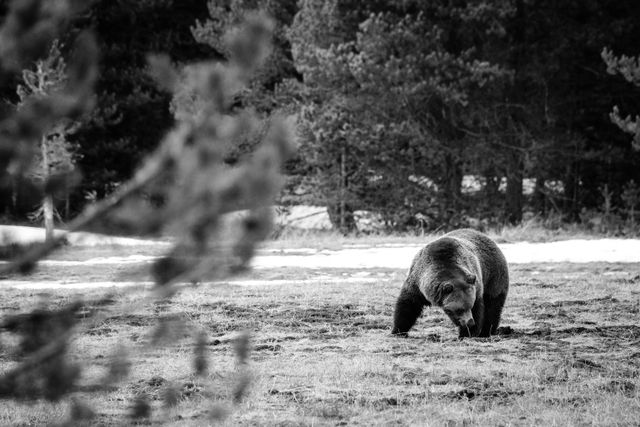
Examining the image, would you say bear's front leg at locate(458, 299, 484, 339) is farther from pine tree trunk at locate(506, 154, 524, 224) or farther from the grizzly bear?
pine tree trunk at locate(506, 154, 524, 224)

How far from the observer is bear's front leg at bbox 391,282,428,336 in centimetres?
929

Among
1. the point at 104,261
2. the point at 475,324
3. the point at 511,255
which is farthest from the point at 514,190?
the point at 475,324

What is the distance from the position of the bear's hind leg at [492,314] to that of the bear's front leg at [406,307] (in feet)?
2.33

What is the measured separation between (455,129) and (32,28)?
24785mm

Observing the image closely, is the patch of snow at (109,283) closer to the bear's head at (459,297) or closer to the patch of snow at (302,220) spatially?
the bear's head at (459,297)

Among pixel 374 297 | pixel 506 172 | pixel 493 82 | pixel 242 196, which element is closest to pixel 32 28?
pixel 242 196

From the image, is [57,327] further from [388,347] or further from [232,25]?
[232,25]

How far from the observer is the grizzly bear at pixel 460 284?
8781 mm

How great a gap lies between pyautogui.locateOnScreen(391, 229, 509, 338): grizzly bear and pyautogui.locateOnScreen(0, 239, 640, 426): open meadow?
9.3 inches

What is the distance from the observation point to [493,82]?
1001 inches

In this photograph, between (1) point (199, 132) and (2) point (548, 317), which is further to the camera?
(2) point (548, 317)

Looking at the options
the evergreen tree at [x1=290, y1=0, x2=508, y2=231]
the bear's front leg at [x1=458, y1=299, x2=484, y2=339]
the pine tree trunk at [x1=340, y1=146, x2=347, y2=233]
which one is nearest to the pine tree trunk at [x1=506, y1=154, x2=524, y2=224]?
the evergreen tree at [x1=290, y1=0, x2=508, y2=231]

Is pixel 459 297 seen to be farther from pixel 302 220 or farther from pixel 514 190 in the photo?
pixel 302 220

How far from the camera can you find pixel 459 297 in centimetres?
873
